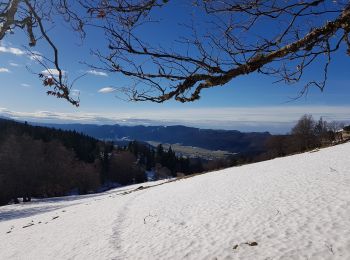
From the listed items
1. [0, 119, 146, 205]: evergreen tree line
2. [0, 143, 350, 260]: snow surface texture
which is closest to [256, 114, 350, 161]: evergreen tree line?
[0, 119, 146, 205]: evergreen tree line

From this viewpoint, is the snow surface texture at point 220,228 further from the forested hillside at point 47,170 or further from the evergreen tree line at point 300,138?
the evergreen tree line at point 300,138

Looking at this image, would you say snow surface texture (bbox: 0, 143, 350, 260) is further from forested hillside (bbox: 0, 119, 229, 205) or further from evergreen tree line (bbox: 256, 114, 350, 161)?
evergreen tree line (bbox: 256, 114, 350, 161)

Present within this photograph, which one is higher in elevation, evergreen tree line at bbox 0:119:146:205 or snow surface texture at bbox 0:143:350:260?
snow surface texture at bbox 0:143:350:260

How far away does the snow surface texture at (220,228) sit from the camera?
9867mm

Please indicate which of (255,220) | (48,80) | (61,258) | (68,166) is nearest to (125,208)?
(61,258)

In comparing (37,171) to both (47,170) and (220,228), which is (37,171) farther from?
(220,228)

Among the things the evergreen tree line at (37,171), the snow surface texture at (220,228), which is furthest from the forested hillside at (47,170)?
the snow surface texture at (220,228)

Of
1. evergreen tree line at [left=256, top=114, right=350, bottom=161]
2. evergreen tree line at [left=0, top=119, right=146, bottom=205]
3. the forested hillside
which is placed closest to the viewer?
evergreen tree line at [left=0, top=119, right=146, bottom=205]

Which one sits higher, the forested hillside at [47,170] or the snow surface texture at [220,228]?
→ the snow surface texture at [220,228]

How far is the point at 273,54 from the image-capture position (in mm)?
4758

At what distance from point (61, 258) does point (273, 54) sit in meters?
10.6

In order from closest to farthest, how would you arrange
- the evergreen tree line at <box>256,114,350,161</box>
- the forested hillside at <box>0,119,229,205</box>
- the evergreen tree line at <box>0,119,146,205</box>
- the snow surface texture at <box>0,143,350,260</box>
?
the snow surface texture at <box>0,143,350,260</box> → the evergreen tree line at <box>0,119,146,205</box> → the forested hillside at <box>0,119,229,205</box> → the evergreen tree line at <box>256,114,350,161</box>

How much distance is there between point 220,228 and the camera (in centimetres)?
1251

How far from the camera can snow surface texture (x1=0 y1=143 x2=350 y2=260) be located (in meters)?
9.87
